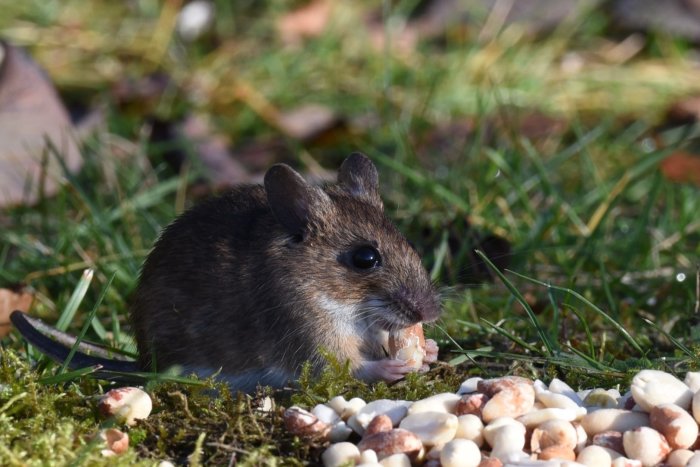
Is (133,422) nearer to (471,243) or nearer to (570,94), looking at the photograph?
(471,243)

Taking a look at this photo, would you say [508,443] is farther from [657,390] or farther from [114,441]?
[114,441]

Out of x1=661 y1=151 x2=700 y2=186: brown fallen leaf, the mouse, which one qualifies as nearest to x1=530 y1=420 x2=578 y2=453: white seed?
the mouse

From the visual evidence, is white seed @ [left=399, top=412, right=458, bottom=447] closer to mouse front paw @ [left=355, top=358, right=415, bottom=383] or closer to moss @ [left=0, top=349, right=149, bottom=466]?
mouse front paw @ [left=355, top=358, right=415, bottom=383]

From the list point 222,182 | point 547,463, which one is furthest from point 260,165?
point 547,463

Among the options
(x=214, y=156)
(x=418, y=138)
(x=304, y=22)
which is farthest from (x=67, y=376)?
(x=304, y=22)

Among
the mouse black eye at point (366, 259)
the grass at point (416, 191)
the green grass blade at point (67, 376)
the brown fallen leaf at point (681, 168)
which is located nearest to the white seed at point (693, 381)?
the grass at point (416, 191)

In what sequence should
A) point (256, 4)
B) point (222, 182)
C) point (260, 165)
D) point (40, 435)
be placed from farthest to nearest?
point (256, 4) < point (260, 165) < point (222, 182) < point (40, 435)

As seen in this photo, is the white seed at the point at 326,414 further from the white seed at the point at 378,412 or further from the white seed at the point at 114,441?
the white seed at the point at 114,441
